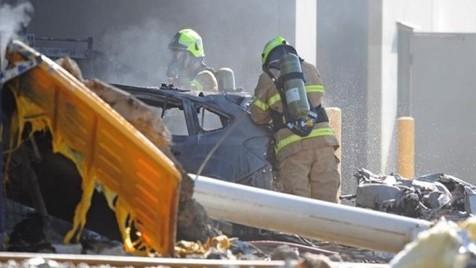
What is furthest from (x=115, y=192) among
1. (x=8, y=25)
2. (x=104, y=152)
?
(x=8, y=25)

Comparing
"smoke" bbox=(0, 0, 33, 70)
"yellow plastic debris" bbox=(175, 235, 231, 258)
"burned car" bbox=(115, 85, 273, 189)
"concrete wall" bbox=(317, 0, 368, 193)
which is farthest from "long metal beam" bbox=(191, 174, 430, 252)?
"concrete wall" bbox=(317, 0, 368, 193)

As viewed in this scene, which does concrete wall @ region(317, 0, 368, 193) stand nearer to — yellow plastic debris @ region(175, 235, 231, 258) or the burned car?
the burned car

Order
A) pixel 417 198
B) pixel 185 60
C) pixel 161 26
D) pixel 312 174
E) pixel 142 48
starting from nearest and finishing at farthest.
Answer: pixel 312 174 → pixel 417 198 → pixel 185 60 → pixel 142 48 → pixel 161 26

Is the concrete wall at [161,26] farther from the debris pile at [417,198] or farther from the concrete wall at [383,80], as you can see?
the debris pile at [417,198]

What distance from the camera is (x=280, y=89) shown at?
33.0 feet

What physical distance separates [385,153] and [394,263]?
15236 millimetres

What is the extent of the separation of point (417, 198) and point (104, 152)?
15.0 feet

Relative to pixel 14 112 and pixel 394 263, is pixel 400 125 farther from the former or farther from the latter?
pixel 394 263

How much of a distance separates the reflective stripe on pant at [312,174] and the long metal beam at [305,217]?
2.70 metres

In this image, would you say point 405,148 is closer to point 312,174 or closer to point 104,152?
point 312,174

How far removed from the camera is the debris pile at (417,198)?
35.2 ft

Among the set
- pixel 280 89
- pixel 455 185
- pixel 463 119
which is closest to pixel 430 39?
pixel 463 119

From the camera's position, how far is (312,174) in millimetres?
10398

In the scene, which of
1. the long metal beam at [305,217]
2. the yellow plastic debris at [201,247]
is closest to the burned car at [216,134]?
the long metal beam at [305,217]
